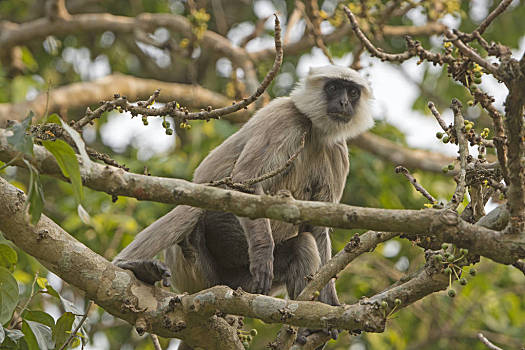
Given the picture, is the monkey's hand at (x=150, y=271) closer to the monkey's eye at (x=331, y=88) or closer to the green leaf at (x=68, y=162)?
the green leaf at (x=68, y=162)

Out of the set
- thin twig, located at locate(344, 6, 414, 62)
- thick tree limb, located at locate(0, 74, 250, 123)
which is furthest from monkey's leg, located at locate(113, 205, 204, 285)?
thick tree limb, located at locate(0, 74, 250, 123)

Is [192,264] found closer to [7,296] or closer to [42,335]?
[42,335]

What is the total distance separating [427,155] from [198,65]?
4.32m

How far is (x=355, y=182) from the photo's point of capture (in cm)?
925

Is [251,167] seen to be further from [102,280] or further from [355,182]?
[355,182]

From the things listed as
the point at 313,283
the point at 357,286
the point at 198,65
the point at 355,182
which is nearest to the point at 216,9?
the point at 198,65

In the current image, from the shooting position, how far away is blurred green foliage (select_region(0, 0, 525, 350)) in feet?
26.7

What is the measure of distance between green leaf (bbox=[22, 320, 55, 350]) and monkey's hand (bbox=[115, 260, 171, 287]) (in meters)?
0.59

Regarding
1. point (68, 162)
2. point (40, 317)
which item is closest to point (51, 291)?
point (40, 317)

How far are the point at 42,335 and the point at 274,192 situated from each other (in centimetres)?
215

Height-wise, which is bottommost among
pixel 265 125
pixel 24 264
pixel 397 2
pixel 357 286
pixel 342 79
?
pixel 24 264

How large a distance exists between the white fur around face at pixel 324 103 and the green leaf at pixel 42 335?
2.80 metres

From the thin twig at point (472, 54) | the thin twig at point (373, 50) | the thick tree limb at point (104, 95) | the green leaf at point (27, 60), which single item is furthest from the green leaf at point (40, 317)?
the green leaf at point (27, 60)

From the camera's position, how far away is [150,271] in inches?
157
